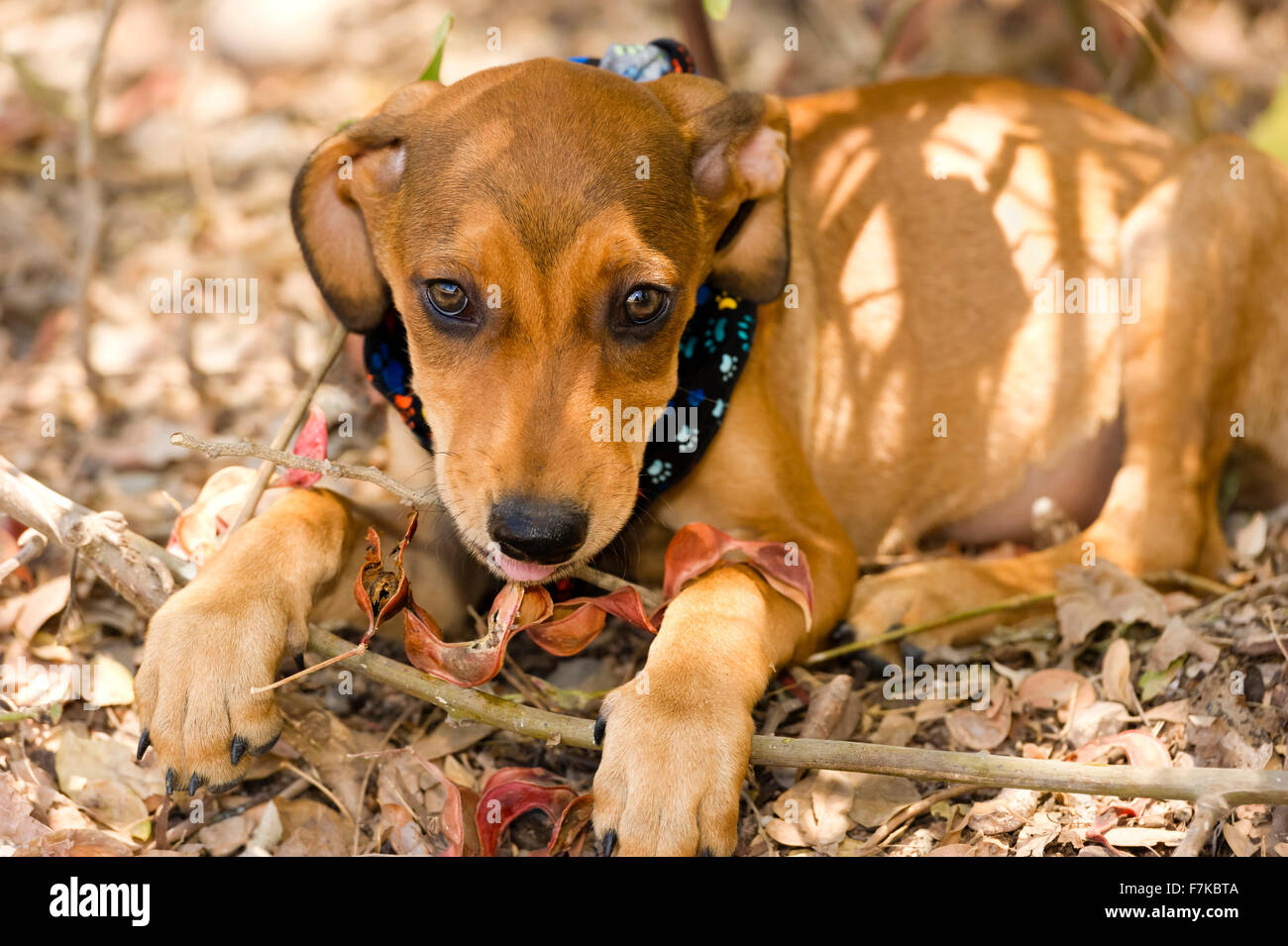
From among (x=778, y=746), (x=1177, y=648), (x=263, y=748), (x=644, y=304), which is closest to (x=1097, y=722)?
(x=1177, y=648)

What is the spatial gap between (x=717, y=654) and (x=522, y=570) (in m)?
0.61

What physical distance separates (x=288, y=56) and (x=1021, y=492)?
559 centimetres

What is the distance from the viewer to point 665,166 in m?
3.80

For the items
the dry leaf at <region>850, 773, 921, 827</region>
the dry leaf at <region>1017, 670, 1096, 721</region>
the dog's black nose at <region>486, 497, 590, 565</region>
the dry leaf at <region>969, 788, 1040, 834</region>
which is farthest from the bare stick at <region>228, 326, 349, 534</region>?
the dry leaf at <region>1017, 670, 1096, 721</region>

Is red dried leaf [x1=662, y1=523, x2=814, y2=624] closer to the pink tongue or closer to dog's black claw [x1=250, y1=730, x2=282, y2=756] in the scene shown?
the pink tongue

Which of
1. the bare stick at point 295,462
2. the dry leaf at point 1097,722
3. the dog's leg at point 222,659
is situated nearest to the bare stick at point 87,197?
the dog's leg at point 222,659

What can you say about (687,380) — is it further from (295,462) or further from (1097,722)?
(1097,722)

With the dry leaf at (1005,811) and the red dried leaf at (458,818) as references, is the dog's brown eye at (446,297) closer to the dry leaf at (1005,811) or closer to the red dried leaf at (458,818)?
the red dried leaf at (458,818)

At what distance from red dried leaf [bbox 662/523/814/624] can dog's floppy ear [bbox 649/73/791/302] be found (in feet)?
2.94

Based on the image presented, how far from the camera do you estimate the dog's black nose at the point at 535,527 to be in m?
3.29

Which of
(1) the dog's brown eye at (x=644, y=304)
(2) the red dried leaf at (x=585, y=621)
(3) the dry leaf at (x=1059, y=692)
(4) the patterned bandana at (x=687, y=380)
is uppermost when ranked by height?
(1) the dog's brown eye at (x=644, y=304)

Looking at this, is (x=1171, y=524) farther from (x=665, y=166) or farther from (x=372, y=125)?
(x=372, y=125)

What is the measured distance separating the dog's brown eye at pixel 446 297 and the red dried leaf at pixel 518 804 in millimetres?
1362

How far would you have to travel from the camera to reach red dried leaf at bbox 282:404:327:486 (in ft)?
13.5
